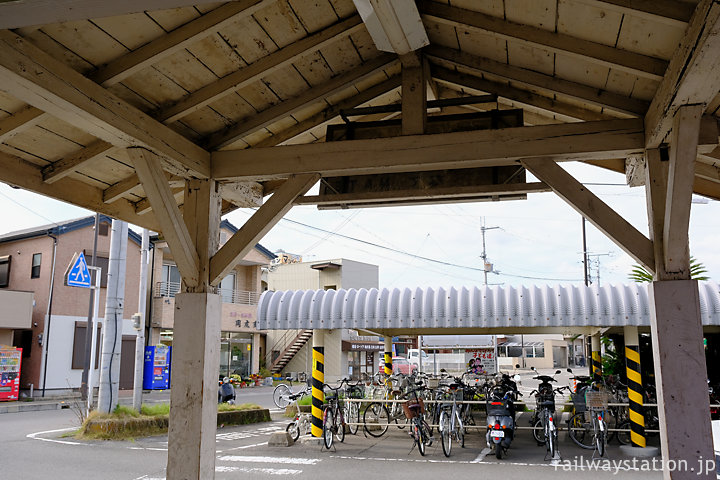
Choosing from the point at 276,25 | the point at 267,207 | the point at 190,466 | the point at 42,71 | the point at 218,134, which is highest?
the point at 276,25

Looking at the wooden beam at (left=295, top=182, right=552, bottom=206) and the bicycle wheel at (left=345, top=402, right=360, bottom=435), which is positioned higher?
the wooden beam at (left=295, top=182, right=552, bottom=206)

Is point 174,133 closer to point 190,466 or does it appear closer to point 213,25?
point 213,25

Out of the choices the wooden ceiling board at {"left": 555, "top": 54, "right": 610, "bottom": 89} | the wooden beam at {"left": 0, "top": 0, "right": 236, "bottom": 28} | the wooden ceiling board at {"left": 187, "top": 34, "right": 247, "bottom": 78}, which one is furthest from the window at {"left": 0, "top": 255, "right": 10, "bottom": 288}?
the wooden beam at {"left": 0, "top": 0, "right": 236, "bottom": 28}

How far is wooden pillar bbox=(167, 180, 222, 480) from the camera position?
434 cm

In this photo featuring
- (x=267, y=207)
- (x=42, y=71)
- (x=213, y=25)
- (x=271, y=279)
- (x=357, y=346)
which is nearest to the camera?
(x=42, y=71)

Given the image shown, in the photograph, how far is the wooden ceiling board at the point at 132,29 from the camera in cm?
341

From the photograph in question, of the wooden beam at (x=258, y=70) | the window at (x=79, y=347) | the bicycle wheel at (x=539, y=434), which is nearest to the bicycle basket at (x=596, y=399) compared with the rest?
the bicycle wheel at (x=539, y=434)

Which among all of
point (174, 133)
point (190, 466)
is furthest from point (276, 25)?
point (190, 466)

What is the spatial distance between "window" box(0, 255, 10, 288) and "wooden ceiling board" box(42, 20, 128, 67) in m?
24.3

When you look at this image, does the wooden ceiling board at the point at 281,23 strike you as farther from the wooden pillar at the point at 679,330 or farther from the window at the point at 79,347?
the window at the point at 79,347

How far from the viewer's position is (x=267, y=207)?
15.3 feet

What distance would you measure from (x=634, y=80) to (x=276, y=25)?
256 centimetres

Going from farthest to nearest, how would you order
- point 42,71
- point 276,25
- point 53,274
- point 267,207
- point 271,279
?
1. point 271,279
2. point 53,274
3. point 267,207
4. point 276,25
5. point 42,71

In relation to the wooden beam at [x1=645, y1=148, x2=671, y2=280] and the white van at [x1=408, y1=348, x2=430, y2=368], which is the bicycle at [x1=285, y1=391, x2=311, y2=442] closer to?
the wooden beam at [x1=645, y1=148, x2=671, y2=280]
